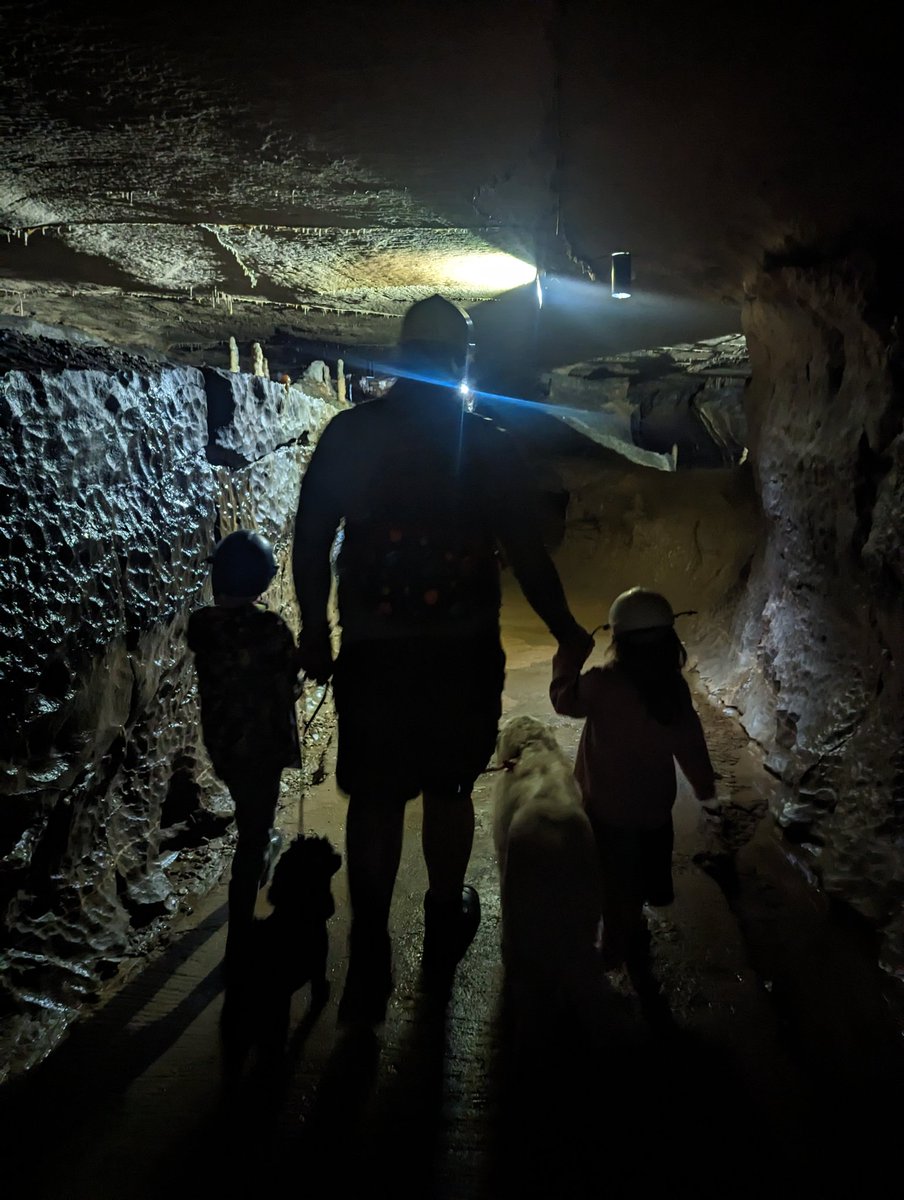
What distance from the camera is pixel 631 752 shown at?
7.41ft

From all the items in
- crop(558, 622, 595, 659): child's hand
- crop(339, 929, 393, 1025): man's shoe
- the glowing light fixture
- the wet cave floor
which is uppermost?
the glowing light fixture

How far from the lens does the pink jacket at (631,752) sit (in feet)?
7.40

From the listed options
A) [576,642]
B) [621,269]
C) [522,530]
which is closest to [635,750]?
[576,642]

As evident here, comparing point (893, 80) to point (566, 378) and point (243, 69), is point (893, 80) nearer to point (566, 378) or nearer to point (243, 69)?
point (243, 69)

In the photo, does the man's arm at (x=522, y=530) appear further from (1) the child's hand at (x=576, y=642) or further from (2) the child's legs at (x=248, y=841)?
(2) the child's legs at (x=248, y=841)

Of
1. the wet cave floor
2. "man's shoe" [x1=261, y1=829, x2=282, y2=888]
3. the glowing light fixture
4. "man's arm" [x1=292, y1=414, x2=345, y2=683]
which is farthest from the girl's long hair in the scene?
the glowing light fixture

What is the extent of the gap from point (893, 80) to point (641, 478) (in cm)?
684

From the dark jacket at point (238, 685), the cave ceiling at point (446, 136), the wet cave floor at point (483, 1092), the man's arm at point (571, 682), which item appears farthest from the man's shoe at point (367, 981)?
the cave ceiling at point (446, 136)

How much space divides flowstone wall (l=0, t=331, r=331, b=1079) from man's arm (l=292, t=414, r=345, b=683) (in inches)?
28.3

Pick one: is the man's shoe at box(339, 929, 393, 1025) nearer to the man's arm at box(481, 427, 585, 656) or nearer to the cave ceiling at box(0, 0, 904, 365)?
the man's arm at box(481, 427, 585, 656)

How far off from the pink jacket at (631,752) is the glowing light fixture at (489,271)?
9.56 ft

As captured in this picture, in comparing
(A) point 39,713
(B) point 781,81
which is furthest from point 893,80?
(A) point 39,713

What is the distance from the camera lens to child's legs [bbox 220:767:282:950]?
2223mm

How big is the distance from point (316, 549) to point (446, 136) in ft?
5.36
